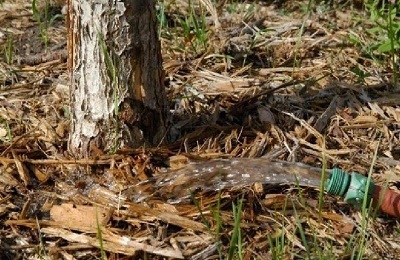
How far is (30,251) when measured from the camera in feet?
6.91

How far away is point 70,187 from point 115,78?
1.25ft

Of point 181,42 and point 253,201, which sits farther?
point 181,42

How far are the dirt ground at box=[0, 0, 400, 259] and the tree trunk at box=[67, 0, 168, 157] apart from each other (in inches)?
2.9

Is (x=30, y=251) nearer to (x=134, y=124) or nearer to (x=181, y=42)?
(x=134, y=124)

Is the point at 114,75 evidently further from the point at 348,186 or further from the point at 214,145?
the point at 348,186

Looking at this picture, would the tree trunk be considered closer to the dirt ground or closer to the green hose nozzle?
the dirt ground

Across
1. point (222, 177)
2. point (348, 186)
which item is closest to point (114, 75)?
point (222, 177)

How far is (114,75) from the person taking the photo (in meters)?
2.23

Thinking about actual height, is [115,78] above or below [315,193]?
above

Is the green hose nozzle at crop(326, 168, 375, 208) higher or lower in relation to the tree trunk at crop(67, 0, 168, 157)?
lower

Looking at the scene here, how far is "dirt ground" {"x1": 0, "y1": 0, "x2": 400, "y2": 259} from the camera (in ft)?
6.96

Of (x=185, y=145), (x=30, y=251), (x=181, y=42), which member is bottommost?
(x=30, y=251)

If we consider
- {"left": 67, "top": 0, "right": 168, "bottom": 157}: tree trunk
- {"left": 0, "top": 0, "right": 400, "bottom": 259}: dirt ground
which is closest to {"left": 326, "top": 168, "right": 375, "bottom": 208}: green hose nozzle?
{"left": 0, "top": 0, "right": 400, "bottom": 259}: dirt ground

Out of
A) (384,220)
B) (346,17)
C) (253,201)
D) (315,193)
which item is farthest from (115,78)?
(346,17)
